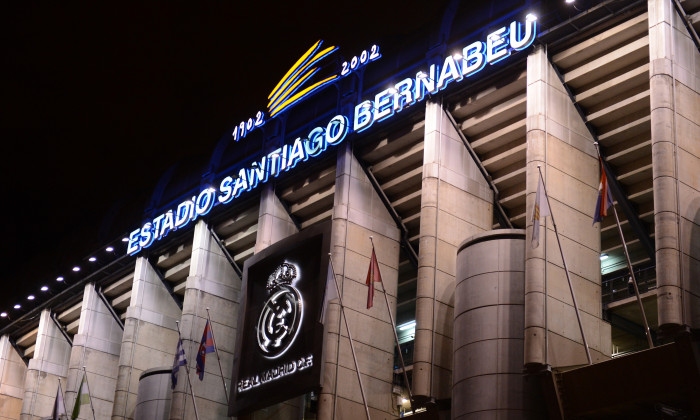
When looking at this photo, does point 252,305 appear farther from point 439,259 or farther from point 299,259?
point 439,259

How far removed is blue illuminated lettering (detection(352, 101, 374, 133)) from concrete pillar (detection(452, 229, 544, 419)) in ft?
41.3

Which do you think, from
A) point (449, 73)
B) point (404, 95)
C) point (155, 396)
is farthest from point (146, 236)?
point (449, 73)

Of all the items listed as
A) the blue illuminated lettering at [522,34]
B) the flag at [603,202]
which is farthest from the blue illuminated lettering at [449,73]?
the flag at [603,202]

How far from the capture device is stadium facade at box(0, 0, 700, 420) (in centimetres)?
4169

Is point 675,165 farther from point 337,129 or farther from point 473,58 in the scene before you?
point 337,129

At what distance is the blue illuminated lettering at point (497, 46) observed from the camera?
50844 millimetres

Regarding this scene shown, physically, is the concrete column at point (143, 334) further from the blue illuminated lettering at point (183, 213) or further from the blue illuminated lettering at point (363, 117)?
the blue illuminated lettering at point (363, 117)

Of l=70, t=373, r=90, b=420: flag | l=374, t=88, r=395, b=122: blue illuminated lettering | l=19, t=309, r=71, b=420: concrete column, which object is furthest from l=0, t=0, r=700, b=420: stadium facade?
l=19, t=309, r=71, b=420: concrete column

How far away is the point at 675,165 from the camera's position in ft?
132

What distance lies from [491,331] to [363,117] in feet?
57.7

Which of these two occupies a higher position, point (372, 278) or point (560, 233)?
point (560, 233)

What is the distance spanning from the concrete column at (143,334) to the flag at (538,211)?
34940mm

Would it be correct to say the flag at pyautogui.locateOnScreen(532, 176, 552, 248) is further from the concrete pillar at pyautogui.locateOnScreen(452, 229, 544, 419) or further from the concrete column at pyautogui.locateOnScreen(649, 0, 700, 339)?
the concrete column at pyautogui.locateOnScreen(649, 0, 700, 339)

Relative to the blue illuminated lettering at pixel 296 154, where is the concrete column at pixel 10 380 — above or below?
below
